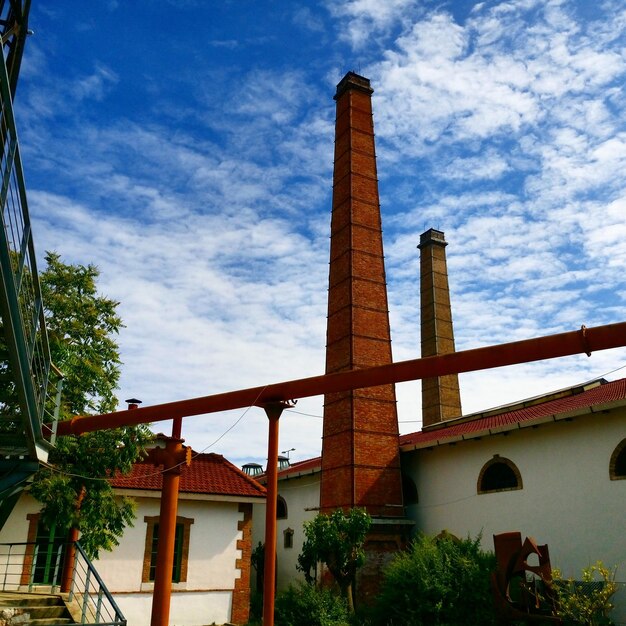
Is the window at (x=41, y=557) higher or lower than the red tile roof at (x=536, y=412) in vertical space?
lower

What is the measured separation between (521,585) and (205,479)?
9.73 meters

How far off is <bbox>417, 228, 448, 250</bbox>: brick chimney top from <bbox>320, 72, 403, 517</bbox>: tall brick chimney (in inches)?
487

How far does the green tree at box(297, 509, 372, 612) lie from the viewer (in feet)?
54.5

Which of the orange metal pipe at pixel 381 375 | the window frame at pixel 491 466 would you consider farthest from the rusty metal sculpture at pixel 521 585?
the orange metal pipe at pixel 381 375

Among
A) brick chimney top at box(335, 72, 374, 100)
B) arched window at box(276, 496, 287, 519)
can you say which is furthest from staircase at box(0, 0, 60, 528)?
brick chimney top at box(335, 72, 374, 100)


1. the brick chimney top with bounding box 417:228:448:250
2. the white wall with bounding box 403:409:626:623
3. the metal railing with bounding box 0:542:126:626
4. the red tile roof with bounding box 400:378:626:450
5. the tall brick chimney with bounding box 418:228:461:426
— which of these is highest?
the brick chimney top with bounding box 417:228:448:250

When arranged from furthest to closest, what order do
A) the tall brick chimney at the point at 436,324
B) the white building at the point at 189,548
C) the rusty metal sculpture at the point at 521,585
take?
the tall brick chimney at the point at 436,324 → the white building at the point at 189,548 → the rusty metal sculpture at the point at 521,585

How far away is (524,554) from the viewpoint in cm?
1309

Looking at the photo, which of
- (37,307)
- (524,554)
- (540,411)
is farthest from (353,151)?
(37,307)

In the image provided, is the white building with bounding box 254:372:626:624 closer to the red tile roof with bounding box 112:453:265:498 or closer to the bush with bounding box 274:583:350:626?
the bush with bounding box 274:583:350:626

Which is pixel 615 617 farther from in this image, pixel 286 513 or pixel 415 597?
pixel 286 513

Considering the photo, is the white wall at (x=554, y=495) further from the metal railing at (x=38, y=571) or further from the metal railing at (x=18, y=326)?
the metal railing at (x=18, y=326)

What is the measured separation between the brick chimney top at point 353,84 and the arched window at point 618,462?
18.6 m

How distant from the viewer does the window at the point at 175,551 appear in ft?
54.2
